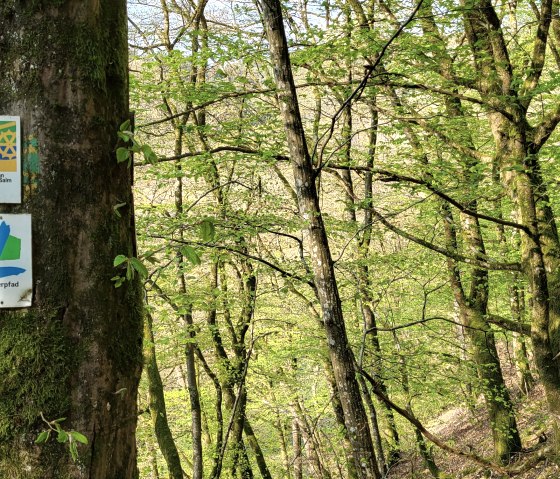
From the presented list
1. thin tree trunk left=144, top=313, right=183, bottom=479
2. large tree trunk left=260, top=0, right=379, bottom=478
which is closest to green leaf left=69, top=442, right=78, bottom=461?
large tree trunk left=260, top=0, right=379, bottom=478

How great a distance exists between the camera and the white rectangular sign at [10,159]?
54.8 inches

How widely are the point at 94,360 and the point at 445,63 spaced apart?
7.32 m

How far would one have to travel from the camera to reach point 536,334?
675 cm

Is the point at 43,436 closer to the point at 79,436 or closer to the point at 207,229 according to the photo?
the point at 79,436

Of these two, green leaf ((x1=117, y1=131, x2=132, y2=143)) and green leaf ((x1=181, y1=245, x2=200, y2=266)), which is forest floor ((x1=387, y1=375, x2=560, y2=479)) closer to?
green leaf ((x1=181, y1=245, x2=200, y2=266))

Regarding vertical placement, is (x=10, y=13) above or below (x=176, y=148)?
below

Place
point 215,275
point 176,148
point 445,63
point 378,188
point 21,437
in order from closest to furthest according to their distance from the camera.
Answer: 1. point 21,437
2. point 445,63
3. point 176,148
4. point 215,275
5. point 378,188

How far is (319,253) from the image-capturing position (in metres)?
3.93

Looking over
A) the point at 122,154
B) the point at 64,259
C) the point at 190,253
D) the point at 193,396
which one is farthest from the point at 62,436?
the point at 193,396

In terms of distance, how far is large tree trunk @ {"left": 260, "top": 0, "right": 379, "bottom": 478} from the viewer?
385cm

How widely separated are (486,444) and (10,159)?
44.6 feet

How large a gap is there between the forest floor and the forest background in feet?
0.52

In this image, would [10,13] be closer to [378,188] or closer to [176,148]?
[176,148]

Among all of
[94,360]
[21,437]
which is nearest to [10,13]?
[94,360]
